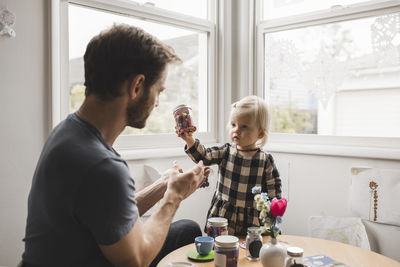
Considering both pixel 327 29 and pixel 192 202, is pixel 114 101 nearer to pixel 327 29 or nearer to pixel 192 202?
pixel 192 202

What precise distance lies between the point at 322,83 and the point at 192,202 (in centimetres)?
110

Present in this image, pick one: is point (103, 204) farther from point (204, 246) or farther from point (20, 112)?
point (20, 112)

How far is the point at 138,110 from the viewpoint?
1.12m

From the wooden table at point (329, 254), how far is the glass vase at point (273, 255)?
88 mm

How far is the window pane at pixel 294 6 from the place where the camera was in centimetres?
220

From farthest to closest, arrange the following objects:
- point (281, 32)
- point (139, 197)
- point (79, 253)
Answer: point (281, 32) → point (139, 197) → point (79, 253)

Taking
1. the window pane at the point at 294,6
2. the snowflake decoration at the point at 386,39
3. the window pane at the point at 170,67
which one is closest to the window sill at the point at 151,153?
the window pane at the point at 170,67

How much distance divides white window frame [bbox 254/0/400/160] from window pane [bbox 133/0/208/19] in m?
0.38

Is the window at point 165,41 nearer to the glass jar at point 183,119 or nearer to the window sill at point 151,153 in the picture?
the window sill at point 151,153

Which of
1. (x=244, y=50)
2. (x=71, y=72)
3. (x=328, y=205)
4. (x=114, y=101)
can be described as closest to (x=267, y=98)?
(x=244, y=50)

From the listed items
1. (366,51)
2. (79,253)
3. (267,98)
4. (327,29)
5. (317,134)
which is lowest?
A: (79,253)

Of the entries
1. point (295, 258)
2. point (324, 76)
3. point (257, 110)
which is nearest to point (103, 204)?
point (295, 258)

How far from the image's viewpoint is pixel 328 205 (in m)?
2.14

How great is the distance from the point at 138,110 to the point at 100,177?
0.29 metres
